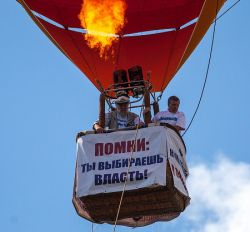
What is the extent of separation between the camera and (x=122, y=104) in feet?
44.5

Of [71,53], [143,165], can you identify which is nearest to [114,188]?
[143,165]

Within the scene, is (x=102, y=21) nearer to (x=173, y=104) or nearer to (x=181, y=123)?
(x=173, y=104)

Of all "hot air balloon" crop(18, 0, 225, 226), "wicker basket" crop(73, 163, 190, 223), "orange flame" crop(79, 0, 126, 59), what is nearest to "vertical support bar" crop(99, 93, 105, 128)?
"hot air balloon" crop(18, 0, 225, 226)

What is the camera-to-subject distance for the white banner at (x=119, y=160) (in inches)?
509

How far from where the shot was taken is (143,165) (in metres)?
13.0

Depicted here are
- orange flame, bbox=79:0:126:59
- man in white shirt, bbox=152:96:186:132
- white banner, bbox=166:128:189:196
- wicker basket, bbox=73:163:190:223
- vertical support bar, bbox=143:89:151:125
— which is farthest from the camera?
orange flame, bbox=79:0:126:59

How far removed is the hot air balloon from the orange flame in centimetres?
2

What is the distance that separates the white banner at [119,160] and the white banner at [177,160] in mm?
128

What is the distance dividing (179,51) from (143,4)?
100 cm

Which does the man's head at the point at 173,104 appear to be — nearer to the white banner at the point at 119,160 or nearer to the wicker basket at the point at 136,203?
the white banner at the point at 119,160

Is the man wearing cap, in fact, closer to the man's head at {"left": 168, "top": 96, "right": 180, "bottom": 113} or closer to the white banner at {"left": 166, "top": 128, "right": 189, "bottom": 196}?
the man's head at {"left": 168, "top": 96, "right": 180, "bottom": 113}

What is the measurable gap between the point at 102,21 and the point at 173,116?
11.1 ft

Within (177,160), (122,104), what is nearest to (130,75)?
(122,104)

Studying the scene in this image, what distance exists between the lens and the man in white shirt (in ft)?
44.8
